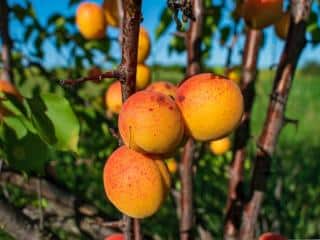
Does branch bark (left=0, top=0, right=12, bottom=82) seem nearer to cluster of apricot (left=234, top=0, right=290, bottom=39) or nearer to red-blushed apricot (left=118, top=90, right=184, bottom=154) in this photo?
cluster of apricot (left=234, top=0, right=290, bottom=39)

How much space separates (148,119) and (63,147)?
1.06 feet

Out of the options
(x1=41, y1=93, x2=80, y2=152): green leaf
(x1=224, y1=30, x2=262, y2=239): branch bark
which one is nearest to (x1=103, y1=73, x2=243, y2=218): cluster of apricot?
(x1=41, y1=93, x2=80, y2=152): green leaf

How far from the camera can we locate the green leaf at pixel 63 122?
39.1 inches

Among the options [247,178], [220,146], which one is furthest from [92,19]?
[247,178]

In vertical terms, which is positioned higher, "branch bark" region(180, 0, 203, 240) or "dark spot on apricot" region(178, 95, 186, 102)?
"dark spot on apricot" region(178, 95, 186, 102)

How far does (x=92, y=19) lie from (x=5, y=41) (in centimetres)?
26

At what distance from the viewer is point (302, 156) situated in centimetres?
449

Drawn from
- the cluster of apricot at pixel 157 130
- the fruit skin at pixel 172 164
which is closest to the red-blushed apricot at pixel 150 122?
the cluster of apricot at pixel 157 130

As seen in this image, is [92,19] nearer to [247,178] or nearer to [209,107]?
[209,107]

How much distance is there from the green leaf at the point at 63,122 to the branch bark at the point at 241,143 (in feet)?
1.53

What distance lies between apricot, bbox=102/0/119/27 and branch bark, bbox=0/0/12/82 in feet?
0.90

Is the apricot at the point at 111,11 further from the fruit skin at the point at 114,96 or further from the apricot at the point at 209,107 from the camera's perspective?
the apricot at the point at 209,107

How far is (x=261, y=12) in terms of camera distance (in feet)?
3.56

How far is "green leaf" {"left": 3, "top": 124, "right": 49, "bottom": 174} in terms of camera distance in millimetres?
1022
